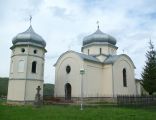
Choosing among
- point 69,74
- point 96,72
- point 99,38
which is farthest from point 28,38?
point 99,38

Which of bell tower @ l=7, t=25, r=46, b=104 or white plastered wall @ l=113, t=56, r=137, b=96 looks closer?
bell tower @ l=7, t=25, r=46, b=104

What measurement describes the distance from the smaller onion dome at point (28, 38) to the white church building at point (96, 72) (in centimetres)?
417

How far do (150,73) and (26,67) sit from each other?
16.2 meters

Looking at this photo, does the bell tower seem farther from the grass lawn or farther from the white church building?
the grass lawn

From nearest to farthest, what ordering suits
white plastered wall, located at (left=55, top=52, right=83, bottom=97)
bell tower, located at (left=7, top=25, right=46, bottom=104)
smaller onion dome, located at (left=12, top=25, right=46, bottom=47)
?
1. bell tower, located at (left=7, top=25, right=46, bottom=104)
2. smaller onion dome, located at (left=12, top=25, right=46, bottom=47)
3. white plastered wall, located at (left=55, top=52, right=83, bottom=97)

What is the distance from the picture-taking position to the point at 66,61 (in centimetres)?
2903

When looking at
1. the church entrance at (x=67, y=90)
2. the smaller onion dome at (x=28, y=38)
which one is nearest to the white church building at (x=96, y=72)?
the church entrance at (x=67, y=90)

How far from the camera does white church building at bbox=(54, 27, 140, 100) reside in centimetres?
2713

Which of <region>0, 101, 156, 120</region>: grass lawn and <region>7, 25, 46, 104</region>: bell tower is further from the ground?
<region>7, 25, 46, 104</region>: bell tower

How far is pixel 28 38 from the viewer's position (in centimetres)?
2600

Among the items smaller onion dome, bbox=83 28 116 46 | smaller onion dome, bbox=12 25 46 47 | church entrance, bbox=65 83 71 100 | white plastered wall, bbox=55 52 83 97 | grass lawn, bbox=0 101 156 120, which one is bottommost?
grass lawn, bbox=0 101 156 120

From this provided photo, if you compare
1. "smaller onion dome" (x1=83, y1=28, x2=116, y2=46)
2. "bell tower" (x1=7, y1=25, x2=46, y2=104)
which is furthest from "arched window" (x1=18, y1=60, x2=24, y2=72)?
"smaller onion dome" (x1=83, y1=28, x2=116, y2=46)

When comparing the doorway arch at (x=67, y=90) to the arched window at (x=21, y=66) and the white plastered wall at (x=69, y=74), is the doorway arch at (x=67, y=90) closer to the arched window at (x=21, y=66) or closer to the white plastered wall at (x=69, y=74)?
the white plastered wall at (x=69, y=74)

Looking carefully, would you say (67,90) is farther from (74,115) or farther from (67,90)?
(74,115)
